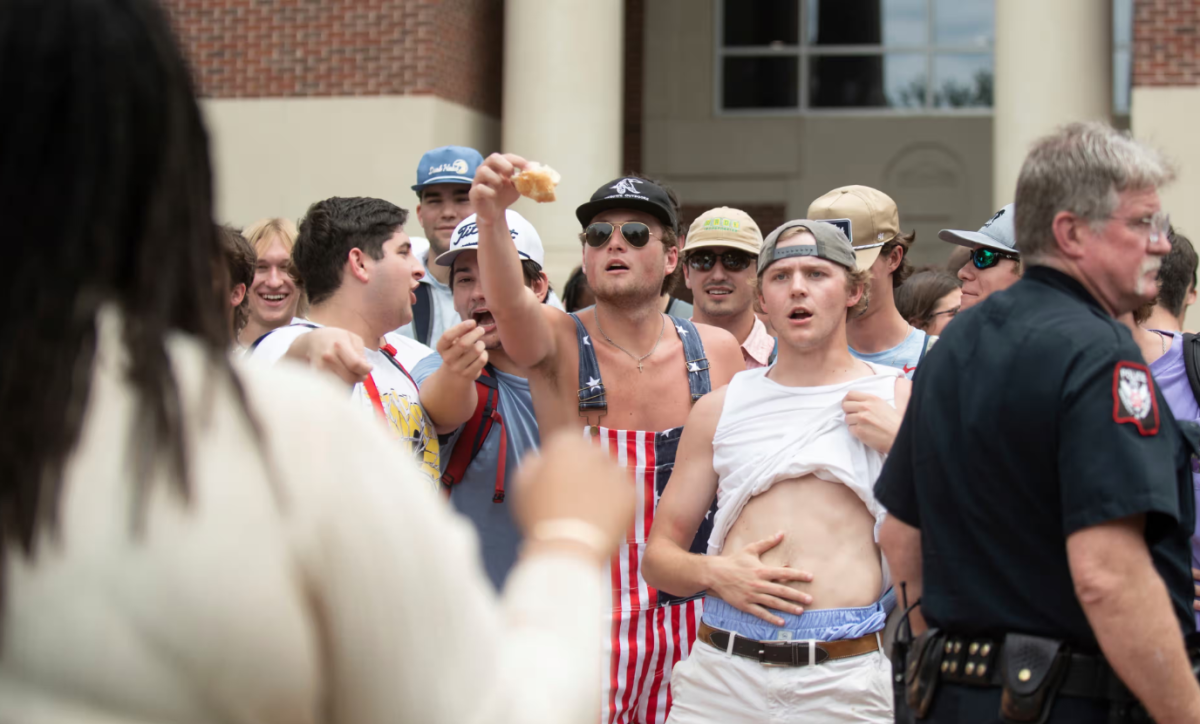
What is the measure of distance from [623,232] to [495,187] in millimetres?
965

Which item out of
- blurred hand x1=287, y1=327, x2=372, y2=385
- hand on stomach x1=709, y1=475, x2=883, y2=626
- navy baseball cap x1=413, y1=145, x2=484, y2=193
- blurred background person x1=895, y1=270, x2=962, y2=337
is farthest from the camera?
navy baseball cap x1=413, y1=145, x2=484, y2=193

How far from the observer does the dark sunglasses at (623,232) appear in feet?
15.4

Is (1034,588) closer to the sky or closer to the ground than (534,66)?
closer to the ground

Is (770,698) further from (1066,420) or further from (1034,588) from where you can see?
(1066,420)

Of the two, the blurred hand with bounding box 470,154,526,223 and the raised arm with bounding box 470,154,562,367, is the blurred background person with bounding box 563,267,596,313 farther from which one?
the blurred hand with bounding box 470,154,526,223

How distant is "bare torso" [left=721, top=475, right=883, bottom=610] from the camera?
11.8 ft

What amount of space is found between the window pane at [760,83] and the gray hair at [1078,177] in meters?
13.2

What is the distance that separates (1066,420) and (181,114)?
184 centimetres

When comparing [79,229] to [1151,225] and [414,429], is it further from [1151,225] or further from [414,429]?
[414,429]

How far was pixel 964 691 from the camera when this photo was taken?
8.46ft

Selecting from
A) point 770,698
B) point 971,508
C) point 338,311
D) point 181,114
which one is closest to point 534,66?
point 338,311

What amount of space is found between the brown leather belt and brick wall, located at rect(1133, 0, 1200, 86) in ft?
29.0

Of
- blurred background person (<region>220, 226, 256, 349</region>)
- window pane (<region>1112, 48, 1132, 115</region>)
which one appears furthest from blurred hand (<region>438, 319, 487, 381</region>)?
window pane (<region>1112, 48, 1132, 115</region>)

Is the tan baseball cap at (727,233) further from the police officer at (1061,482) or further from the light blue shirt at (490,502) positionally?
the police officer at (1061,482)
